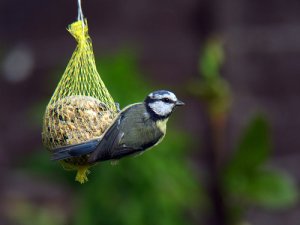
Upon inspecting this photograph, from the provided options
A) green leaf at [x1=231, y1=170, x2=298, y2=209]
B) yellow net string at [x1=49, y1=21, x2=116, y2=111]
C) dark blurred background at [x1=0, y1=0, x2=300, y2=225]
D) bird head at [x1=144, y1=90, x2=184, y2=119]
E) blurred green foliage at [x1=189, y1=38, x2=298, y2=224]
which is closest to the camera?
bird head at [x1=144, y1=90, x2=184, y2=119]

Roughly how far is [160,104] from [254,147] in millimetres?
1407

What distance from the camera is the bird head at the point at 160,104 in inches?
120

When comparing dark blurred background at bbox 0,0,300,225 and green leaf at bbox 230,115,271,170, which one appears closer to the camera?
green leaf at bbox 230,115,271,170

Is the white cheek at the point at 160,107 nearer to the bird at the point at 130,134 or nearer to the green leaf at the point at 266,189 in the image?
the bird at the point at 130,134

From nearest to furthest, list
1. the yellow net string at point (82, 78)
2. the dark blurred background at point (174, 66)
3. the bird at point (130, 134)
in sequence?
the bird at point (130, 134), the yellow net string at point (82, 78), the dark blurred background at point (174, 66)

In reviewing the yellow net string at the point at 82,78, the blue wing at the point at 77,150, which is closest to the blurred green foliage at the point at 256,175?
the yellow net string at the point at 82,78

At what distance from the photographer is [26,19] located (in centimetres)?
601

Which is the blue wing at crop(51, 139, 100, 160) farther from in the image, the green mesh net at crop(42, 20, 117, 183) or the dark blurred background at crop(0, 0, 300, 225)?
the dark blurred background at crop(0, 0, 300, 225)

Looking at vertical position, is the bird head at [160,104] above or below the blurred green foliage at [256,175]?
above

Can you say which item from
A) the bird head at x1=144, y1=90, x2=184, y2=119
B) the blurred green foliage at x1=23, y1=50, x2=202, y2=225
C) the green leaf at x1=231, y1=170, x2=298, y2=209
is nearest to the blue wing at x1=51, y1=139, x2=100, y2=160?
the bird head at x1=144, y1=90, x2=184, y2=119

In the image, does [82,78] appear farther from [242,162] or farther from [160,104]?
[242,162]

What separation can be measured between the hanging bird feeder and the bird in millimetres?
76

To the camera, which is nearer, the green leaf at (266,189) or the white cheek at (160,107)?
the white cheek at (160,107)

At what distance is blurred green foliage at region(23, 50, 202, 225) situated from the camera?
14.2 ft
